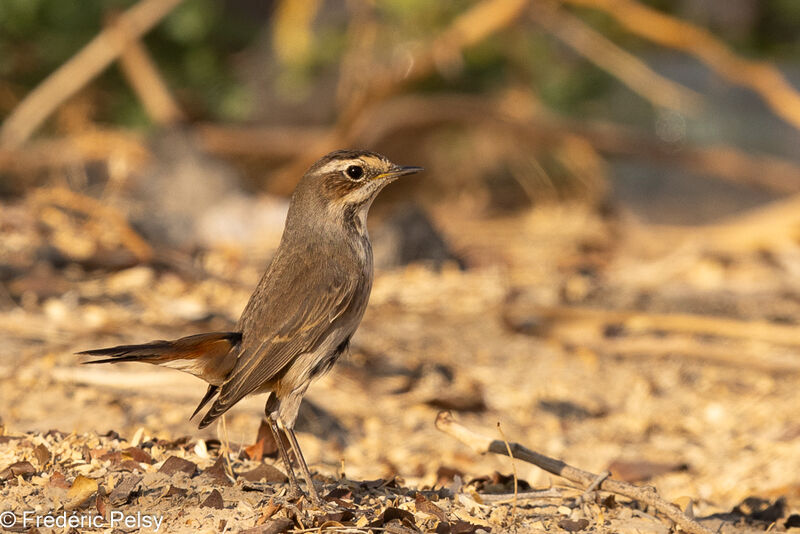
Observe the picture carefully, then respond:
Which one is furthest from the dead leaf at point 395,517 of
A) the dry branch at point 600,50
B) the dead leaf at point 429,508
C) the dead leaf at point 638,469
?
the dry branch at point 600,50

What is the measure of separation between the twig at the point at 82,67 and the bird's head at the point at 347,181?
5620mm

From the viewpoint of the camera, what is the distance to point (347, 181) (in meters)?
3.76

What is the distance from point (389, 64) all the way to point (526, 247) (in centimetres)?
245

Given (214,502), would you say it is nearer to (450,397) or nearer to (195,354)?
(195,354)

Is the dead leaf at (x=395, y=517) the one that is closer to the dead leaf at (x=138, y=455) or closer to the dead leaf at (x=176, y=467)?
the dead leaf at (x=176, y=467)

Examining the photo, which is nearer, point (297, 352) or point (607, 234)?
point (297, 352)

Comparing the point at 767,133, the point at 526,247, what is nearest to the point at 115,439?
the point at 526,247

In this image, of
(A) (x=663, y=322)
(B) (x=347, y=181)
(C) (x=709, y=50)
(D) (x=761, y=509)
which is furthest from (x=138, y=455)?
(C) (x=709, y=50)

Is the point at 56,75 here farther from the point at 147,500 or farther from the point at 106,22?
the point at 147,500

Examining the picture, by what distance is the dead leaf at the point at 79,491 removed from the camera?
10.4 ft

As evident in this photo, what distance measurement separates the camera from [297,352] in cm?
346

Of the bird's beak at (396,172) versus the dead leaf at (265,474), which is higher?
the bird's beak at (396,172)

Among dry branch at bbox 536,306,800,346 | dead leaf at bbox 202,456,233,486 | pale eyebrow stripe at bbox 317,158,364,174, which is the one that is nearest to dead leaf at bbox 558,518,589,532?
dead leaf at bbox 202,456,233,486

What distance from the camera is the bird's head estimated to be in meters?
3.75
